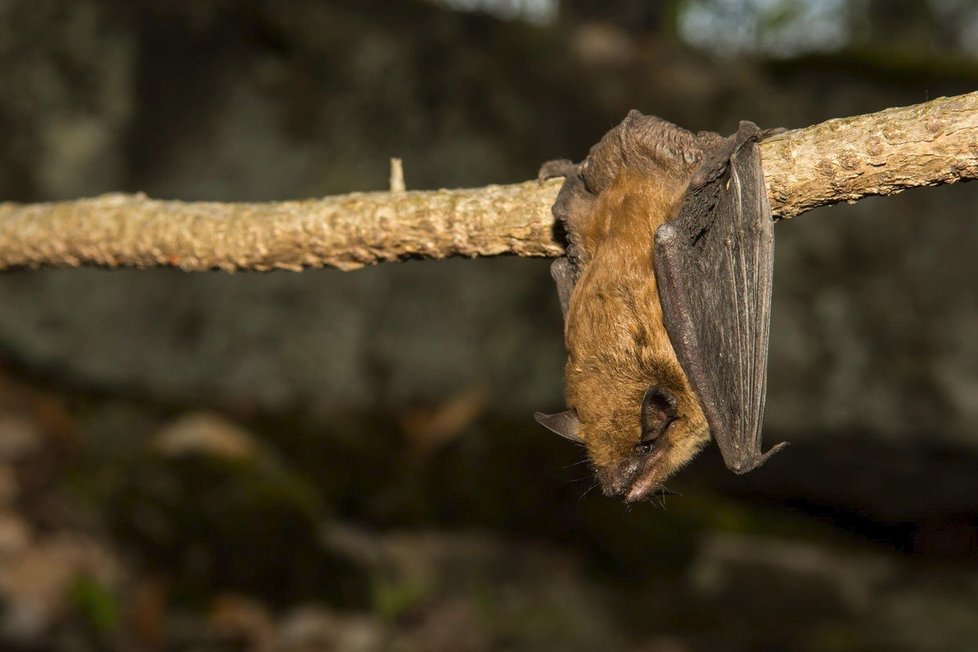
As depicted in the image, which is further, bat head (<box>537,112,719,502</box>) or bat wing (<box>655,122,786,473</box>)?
bat head (<box>537,112,719,502</box>)

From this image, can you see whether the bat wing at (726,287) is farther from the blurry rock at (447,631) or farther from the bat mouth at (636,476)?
the blurry rock at (447,631)

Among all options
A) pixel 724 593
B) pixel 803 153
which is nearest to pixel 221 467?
pixel 724 593

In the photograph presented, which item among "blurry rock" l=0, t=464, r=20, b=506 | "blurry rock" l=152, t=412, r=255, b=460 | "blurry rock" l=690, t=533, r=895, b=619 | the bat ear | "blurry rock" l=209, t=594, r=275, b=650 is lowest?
"blurry rock" l=690, t=533, r=895, b=619

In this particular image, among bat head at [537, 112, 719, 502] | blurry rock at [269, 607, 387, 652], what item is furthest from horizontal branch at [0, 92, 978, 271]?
blurry rock at [269, 607, 387, 652]

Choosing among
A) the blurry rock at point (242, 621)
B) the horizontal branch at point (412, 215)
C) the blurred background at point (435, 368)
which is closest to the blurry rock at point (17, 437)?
the blurred background at point (435, 368)

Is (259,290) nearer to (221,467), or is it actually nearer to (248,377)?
(248,377)

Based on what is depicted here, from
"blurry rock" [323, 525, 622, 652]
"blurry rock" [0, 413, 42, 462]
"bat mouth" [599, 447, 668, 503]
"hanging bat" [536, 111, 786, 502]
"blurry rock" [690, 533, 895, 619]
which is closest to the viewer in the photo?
"hanging bat" [536, 111, 786, 502]

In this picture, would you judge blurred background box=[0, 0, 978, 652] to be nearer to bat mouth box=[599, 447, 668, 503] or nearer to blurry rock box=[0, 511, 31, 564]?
blurry rock box=[0, 511, 31, 564]

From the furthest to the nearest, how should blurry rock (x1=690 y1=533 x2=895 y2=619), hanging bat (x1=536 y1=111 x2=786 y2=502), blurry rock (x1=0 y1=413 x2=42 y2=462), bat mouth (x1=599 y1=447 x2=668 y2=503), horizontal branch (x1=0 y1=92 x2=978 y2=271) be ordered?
1. blurry rock (x1=690 y1=533 x2=895 y2=619)
2. blurry rock (x1=0 y1=413 x2=42 y2=462)
3. bat mouth (x1=599 y1=447 x2=668 y2=503)
4. hanging bat (x1=536 y1=111 x2=786 y2=502)
5. horizontal branch (x1=0 y1=92 x2=978 y2=271)

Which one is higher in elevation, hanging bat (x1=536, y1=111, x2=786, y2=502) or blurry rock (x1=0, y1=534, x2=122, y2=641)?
hanging bat (x1=536, y1=111, x2=786, y2=502)
